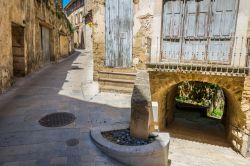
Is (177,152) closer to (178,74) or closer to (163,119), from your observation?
(163,119)

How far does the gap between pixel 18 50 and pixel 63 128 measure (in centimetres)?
600

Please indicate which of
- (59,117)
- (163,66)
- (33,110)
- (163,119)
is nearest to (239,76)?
(163,66)

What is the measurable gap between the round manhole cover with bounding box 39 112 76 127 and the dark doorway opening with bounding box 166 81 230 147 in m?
5.35

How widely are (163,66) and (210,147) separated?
361cm

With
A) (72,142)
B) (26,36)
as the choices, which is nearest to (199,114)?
(26,36)

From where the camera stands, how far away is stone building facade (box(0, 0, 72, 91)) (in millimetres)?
6617

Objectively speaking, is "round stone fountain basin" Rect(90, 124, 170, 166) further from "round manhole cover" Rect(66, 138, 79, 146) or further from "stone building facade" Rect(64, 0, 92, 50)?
"stone building facade" Rect(64, 0, 92, 50)

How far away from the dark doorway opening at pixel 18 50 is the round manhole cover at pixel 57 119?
4.93 m

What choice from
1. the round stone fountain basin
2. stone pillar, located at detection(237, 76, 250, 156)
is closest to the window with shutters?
stone pillar, located at detection(237, 76, 250, 156)

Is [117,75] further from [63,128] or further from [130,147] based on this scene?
[130,147]

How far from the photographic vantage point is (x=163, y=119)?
353 inches

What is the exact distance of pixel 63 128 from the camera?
162 inches

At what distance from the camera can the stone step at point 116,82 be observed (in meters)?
7.47

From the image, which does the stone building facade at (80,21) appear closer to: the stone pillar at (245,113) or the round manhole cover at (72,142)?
the stone pillar at (245,113)
